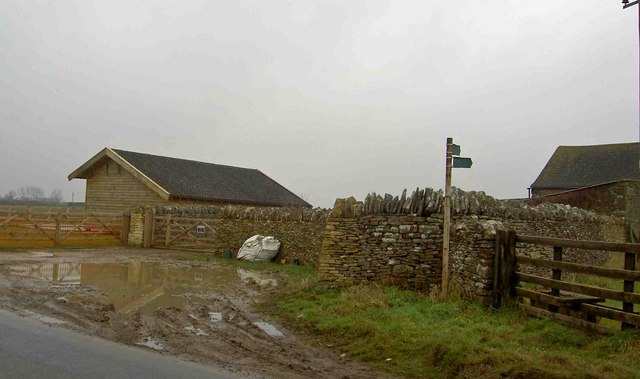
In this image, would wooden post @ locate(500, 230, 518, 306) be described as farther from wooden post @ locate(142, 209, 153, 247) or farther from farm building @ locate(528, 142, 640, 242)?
farm building @ locate(528, 142, 640, 242)

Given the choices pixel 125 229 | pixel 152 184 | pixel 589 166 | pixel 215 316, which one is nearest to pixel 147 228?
pixel 125 229

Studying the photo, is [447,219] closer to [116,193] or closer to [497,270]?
[497,270]

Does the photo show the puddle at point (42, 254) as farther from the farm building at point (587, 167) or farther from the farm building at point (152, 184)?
the farm building at point (587, 167)

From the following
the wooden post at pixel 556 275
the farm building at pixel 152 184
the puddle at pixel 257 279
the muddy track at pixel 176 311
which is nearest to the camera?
the muddy track at pixel 176 311

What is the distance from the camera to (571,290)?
831 cm

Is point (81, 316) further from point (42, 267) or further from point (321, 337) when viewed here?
point (42, 267)

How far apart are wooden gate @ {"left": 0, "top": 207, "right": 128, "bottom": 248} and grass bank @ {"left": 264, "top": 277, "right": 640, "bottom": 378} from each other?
18.4 meters

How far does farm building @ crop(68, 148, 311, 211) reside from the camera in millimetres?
32812

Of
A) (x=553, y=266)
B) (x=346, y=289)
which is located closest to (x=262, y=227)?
(x=346, y=289)

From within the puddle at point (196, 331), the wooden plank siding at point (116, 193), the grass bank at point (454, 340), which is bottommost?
the puddle at point (196, 331)

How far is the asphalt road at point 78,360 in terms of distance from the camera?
6.32m

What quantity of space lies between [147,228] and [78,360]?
21928mm

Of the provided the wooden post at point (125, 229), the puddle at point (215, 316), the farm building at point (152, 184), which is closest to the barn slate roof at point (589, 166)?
the farm building at point (152, 184)

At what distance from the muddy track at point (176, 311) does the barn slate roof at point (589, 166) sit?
3188 centimetres
